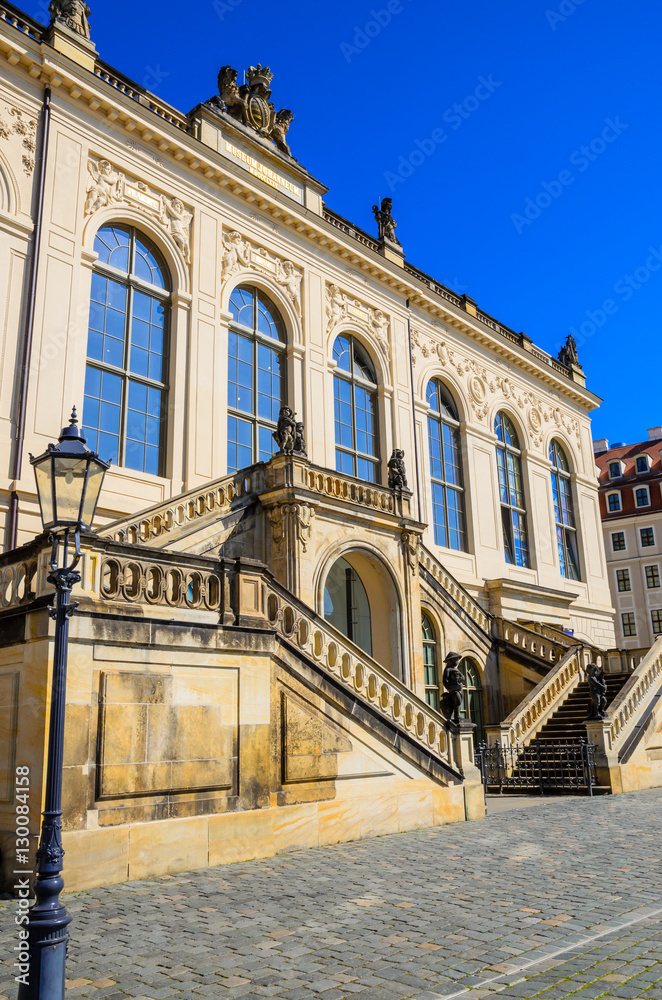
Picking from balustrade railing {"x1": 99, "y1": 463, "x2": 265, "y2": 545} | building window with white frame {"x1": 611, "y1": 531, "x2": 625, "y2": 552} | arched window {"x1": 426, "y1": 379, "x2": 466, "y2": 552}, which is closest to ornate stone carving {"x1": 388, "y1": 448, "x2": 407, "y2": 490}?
balustrade railing {"x1": 99, "y1": 463, "x2": 265, "y2": 545}

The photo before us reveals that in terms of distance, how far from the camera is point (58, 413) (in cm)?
1755

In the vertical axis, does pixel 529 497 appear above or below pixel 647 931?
above

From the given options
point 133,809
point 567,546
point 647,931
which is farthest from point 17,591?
point 567,546

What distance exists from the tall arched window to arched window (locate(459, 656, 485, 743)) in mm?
10438

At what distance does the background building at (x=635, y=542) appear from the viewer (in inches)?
2285

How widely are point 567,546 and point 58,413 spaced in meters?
24.7

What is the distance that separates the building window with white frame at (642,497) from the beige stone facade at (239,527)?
24494 mm

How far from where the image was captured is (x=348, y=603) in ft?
69.4

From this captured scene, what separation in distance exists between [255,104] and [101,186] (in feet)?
25.2

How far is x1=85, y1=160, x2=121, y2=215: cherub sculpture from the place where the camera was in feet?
64.1

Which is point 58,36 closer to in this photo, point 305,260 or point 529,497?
point 305,260

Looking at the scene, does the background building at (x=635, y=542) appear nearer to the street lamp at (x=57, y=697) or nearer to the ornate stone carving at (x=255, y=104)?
the ornate stone carving at (x=255, y=104)

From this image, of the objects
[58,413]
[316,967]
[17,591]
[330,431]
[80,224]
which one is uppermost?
[80,224]

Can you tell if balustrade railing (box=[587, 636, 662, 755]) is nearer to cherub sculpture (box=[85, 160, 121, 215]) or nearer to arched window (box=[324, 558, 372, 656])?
arched window (box=[324, 558, 372, 656])
